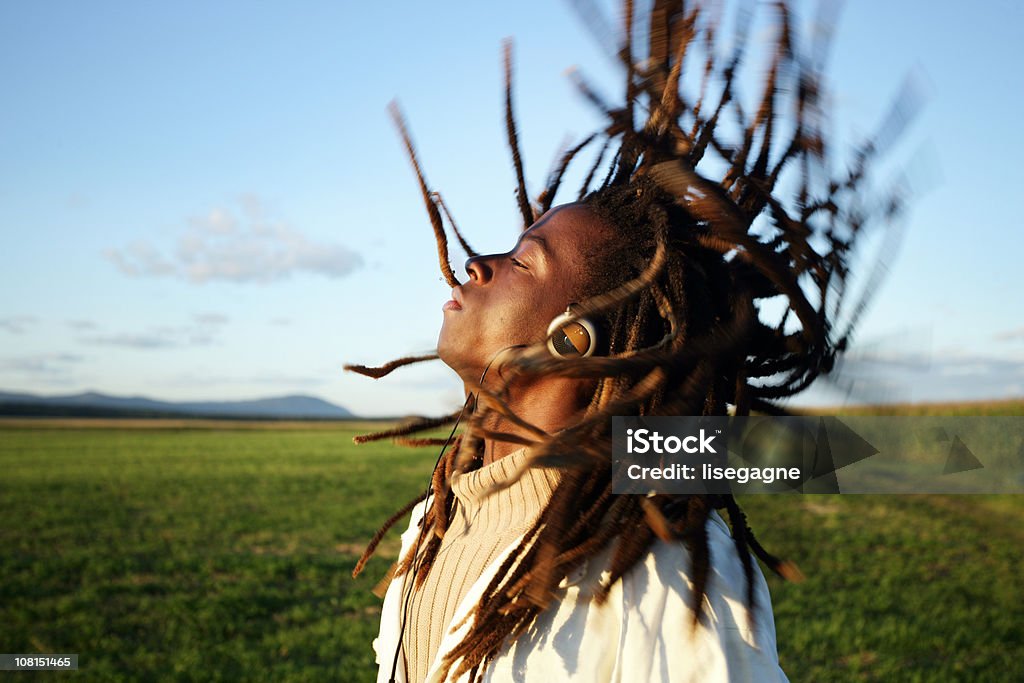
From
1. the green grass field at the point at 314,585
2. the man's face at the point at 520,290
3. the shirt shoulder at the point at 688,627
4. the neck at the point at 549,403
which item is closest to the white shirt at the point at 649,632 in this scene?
the shirt shoulder at the point at 688,627

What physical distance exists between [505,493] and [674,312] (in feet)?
1.81

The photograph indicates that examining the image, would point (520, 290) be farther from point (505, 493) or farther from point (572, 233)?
point (505, 493)

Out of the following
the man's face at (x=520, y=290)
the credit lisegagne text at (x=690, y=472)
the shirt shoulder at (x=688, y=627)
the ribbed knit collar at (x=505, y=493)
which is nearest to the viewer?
the shirt shoulder at (x=688, y=627)

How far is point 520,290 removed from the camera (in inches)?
72.7

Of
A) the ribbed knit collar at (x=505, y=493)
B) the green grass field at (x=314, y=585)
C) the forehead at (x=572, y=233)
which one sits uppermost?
the forehead at (x=572, y=233)

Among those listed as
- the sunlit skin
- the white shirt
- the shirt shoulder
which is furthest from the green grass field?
the shirt shoulder

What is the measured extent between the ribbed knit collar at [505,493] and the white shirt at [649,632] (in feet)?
0.42

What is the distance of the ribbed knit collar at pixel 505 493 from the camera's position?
171cm

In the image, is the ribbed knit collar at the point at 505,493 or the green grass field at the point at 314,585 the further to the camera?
the green grass field at the point at 314,585

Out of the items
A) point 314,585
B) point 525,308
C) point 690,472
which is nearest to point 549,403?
point 525,308

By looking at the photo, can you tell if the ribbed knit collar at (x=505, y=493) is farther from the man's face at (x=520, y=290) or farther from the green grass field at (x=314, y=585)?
the green grass field at (x=314, y=585)

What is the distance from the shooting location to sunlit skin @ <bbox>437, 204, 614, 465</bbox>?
1.77 m

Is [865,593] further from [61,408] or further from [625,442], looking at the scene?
[61,408]

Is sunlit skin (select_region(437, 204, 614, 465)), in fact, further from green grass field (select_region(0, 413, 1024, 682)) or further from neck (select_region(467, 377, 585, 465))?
green grass field (select_region(0, 413, 1024, 682))
